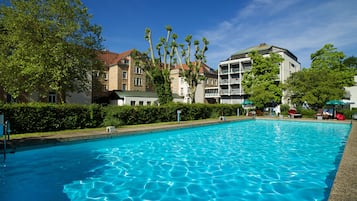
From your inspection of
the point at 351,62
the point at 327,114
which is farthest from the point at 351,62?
the point at 327,114

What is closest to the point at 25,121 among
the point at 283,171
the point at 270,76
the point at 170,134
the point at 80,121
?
the point at 80,121

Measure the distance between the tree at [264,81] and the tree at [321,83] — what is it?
2.35 m

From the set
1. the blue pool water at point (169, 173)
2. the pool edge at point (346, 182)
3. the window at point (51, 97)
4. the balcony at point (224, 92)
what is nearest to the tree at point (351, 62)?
the balcony at point (224, 92)

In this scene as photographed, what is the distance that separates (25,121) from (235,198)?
1352cm

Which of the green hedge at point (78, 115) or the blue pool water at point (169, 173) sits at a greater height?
the green hedge at point (78, 115)

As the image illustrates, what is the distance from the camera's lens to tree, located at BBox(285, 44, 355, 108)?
27.4 m

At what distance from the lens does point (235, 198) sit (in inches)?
211

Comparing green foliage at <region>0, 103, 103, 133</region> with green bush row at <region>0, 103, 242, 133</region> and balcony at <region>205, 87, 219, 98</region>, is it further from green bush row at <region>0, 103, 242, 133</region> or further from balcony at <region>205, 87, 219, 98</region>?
balcony at <region>205, 87, 219, 98</region>

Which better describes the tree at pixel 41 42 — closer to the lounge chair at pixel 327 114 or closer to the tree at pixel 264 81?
the tree at pixel 264 81

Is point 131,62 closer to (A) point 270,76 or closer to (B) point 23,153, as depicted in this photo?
(A) point 270,76

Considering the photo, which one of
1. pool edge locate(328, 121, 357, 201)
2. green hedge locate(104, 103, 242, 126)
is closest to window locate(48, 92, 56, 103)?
green hedge locate(104, 103, 242, 126)

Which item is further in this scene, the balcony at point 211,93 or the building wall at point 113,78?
the balcony at point 211,93

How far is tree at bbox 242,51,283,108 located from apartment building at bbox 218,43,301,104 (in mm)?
8627

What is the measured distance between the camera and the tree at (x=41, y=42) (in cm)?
1697
